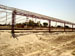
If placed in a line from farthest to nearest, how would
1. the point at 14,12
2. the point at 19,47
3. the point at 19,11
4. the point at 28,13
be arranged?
the point at 28,13, the point at 19,11, the point at 14,12, the point at 19,47

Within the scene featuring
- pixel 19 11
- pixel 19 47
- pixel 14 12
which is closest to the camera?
pixel 19 47

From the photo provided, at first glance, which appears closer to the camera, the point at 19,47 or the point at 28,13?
the point at 19,47

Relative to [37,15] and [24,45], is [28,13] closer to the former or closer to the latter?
[37,15]

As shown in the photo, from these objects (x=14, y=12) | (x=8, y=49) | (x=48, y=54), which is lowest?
(x=48, y=54)

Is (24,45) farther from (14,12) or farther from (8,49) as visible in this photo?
(14,12)

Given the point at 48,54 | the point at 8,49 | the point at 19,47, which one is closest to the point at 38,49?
the point at 48,54

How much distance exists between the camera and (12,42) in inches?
343

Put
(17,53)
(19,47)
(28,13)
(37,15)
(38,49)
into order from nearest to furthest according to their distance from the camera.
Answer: (17,53) → (19,47) → (38,49) → (28,13) → (37,15)

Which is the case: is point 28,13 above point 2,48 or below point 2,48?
above

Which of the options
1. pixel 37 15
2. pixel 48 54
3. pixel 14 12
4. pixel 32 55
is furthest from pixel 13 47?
pixel 37 15

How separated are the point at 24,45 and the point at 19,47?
610 millimetres

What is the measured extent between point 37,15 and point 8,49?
853 cm

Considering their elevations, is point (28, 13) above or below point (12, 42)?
above

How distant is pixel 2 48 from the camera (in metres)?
7.64
